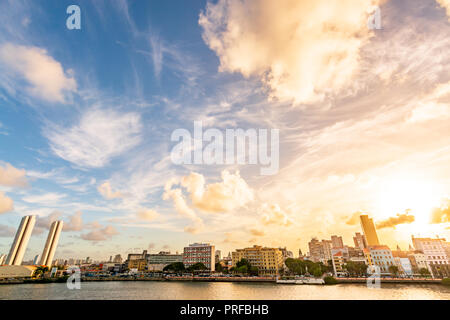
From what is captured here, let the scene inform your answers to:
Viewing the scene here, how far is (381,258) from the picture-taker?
52.8 m

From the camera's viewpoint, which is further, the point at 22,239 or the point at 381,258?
the point at 22,239

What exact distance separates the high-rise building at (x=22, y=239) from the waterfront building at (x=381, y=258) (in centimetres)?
11619

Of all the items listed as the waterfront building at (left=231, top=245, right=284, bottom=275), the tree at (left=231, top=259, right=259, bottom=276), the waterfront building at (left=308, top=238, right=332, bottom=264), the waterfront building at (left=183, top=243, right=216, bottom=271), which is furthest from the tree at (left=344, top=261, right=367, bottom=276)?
the waterfront building at (left=308, top=238, right=332, bottom=264)

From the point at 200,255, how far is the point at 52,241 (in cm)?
7293

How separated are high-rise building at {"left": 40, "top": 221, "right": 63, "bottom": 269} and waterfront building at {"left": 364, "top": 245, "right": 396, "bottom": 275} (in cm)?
11823

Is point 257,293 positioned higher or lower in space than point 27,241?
lower

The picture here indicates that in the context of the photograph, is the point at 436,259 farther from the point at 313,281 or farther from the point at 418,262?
the point at 313,281

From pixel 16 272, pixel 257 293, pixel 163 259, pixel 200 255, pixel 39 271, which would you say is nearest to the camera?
pixel 257 293

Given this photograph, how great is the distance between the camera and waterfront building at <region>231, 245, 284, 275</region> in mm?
63719

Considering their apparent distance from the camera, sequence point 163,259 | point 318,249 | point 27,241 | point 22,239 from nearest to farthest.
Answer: point 22,239 → point 27,241 → point 163,259 → point 318,249

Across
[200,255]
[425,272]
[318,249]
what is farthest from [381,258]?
[318,249]

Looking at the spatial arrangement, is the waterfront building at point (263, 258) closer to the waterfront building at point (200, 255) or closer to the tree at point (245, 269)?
the tree at point (245, 269)
